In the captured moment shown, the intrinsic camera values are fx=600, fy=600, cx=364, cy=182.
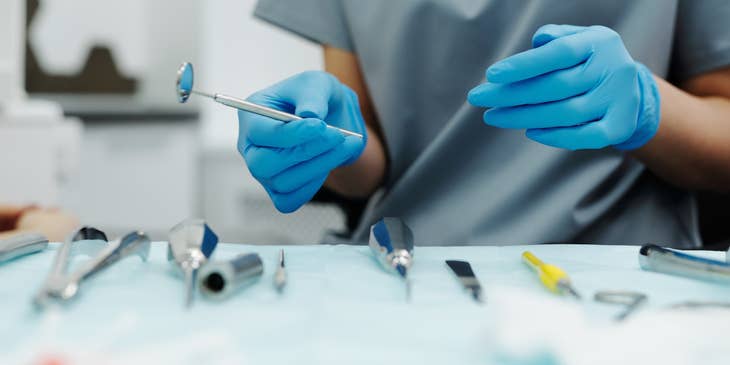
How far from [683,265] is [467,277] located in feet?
0.52

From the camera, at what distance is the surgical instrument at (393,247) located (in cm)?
43

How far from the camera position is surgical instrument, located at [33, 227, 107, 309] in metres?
0.35

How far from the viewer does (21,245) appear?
0.47 m

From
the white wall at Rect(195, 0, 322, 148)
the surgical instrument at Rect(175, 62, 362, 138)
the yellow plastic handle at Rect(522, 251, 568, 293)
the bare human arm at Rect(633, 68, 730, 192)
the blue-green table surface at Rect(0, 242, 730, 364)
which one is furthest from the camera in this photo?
the white wall at Rect(195, 0, 322, 148)

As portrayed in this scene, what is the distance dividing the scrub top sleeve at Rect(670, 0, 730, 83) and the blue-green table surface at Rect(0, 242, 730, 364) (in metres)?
0.37

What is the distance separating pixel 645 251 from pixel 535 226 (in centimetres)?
27

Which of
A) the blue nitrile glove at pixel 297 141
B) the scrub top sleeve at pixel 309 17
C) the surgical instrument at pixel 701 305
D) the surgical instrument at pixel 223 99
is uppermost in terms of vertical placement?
the scrub top sleeve at pixel 309 17

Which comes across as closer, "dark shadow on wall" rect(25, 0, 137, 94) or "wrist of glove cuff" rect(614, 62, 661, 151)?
"wrist of glove cuff" rect(614, 62, 661, 151)


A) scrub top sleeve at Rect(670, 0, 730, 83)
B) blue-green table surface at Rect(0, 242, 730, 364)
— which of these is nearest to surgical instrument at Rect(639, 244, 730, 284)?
blue-green table surface at Rect(0, 242, 730, 364)

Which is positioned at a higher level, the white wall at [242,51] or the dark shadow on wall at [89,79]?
the white wall at [242,51]

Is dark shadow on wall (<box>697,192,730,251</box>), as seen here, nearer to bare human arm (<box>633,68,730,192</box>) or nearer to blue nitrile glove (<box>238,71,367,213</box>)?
bare human arm (<box>633,68,730,192</box>)

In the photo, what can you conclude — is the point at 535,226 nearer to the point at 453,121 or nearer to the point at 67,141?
the point at 453,121

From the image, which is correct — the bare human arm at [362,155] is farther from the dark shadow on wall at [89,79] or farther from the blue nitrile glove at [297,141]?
the dark shadow on wall at [89,79]

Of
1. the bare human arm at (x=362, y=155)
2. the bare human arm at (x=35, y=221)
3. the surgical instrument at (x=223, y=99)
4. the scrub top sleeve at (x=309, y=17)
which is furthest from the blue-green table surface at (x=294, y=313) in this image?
the scrub top sleeve at (x=309, y=17)
